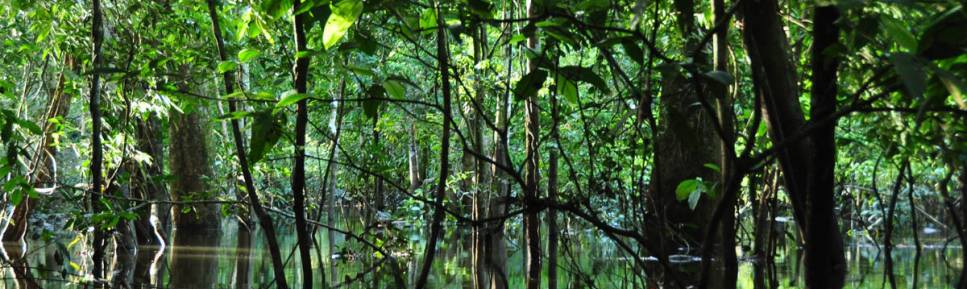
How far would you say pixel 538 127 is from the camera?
18.5ft

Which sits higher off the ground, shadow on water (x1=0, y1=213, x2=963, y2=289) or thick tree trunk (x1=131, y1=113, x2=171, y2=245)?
thick tree trunk (x1=131, y1=113, x2=171, y2=245)

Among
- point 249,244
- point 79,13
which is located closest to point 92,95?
point 79,13

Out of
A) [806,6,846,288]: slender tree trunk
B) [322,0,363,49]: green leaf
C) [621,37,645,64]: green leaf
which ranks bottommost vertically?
[806,6,846,288]: slender tree trunk

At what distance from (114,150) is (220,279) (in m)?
1.92

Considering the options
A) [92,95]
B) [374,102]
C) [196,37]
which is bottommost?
[374,102]

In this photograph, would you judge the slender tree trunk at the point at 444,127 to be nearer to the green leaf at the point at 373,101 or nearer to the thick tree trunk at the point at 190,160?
the green leaf at the point at 373,101

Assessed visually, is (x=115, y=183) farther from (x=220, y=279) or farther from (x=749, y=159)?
(x=749, y=159)

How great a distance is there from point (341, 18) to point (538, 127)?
4.18 metres

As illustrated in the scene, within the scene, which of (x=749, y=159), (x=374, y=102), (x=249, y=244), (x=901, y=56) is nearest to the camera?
(x=901, y=56)

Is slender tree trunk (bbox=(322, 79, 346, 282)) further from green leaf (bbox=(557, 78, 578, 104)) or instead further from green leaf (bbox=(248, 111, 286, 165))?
green leaf (bbox=(557, 78, 578, 104))

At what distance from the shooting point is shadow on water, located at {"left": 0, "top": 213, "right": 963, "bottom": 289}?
5.04 m

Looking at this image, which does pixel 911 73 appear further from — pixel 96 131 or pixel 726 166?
pixel 96 131

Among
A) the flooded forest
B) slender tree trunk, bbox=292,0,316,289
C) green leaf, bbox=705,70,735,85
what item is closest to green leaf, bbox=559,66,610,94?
the flooded forest

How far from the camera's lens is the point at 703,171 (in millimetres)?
7895
